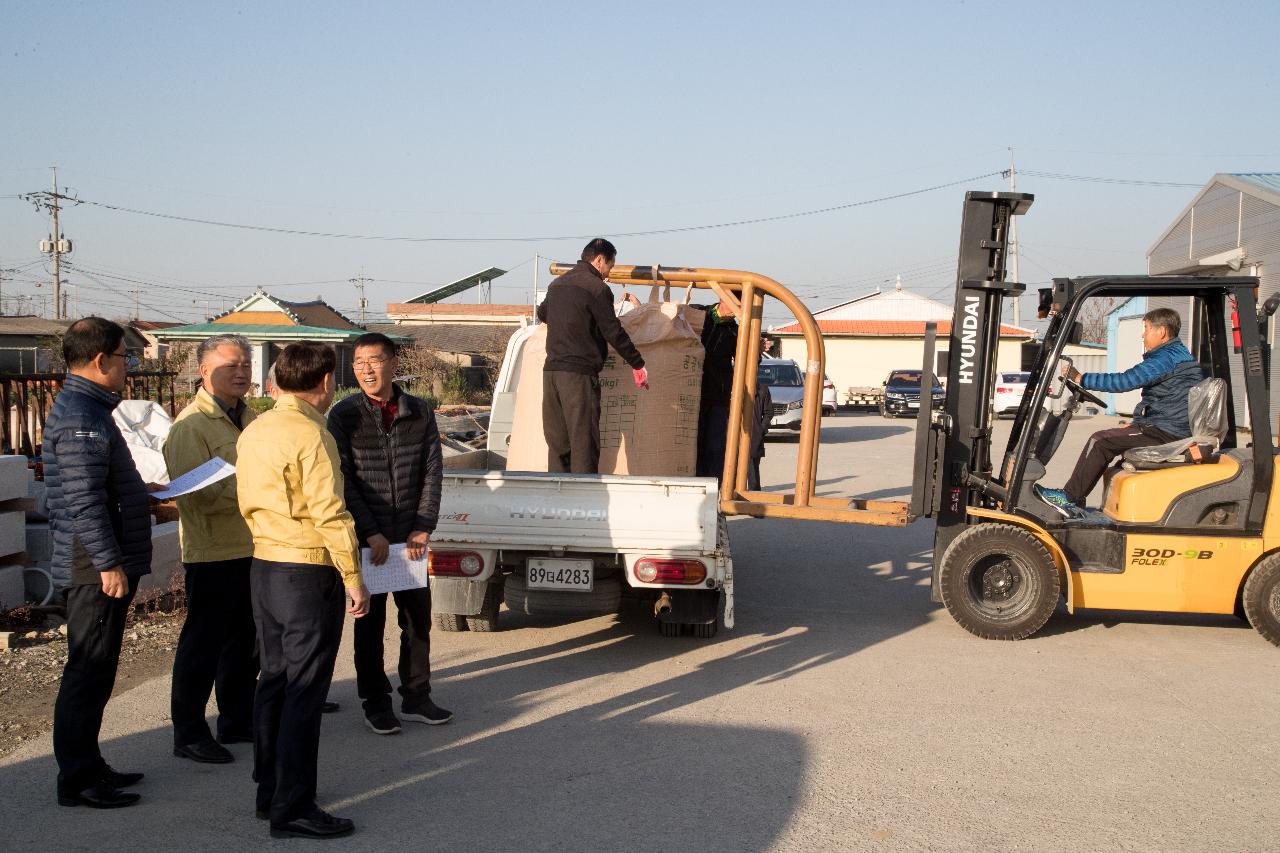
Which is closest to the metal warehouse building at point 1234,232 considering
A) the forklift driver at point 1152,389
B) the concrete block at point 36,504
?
the forklift driver at point 1152,389

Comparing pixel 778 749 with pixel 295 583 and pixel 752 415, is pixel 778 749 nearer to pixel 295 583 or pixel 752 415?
pixel 295 583

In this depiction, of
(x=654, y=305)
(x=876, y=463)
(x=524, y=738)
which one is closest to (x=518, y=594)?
(x=524, y=738)

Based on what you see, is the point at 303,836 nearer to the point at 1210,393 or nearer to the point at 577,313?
the point at 577,313

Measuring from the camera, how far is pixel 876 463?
Result: 795 inches

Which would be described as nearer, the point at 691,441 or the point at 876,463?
the point at 691,441

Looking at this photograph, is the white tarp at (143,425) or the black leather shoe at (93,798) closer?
the black leather shoe at (93,798)

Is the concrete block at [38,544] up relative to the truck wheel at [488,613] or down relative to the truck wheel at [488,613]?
up

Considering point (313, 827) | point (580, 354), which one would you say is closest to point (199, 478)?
point (313, 827)

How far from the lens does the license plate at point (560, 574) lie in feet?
21.0

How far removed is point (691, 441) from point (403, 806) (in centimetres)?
404

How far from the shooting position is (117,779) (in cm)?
454

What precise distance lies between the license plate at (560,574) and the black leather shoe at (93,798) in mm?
2585

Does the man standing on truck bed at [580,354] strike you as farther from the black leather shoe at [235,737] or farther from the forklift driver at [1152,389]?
the forklift driver at [1152,389]

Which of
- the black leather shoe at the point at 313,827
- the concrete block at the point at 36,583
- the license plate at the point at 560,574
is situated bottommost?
the black leather shoe at the point at 313,827
